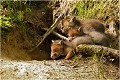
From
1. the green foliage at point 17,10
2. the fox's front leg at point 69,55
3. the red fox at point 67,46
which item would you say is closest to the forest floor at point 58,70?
the fox's front leg at point 69,55

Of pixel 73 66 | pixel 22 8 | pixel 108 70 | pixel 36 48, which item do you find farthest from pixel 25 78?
pixel 22 8

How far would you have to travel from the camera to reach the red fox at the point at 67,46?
571 cm

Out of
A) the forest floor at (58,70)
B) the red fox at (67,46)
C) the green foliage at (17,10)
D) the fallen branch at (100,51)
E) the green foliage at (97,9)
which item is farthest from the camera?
the green foliage at (97,9)

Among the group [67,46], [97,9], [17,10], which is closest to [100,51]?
[67,46]

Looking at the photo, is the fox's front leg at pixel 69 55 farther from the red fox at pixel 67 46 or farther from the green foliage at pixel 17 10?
the green foliage at pixel 17 10

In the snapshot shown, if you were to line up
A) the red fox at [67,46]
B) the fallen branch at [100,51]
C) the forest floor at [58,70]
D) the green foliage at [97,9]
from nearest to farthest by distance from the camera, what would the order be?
the forest floor at [58,70] → the fallen branch at [100,51] → the red fox at [67,46] → the green foliage at [97,9]

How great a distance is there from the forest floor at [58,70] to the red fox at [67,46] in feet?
1.60

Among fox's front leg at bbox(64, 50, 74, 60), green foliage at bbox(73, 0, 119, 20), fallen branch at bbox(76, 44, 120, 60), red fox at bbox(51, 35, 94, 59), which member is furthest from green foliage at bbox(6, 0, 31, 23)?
fallen branch at bbox(76, 44, 120, 60)

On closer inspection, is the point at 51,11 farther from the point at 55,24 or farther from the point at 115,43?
the point at 115,43

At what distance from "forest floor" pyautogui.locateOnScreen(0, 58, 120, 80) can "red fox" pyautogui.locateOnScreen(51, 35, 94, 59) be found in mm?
487

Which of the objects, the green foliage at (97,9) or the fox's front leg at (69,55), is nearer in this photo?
the fox's front leg at (69,55)

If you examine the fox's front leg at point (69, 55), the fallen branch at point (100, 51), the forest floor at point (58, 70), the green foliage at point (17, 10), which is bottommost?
the forest floor at point (58, 70)

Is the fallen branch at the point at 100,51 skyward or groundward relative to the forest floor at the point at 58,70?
skyward

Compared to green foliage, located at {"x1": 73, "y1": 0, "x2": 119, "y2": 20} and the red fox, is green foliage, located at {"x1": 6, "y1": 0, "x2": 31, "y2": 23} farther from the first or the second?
green foliage, located at {"x1": 73, "y1": 0, "x2": 119, "y2": 20}
